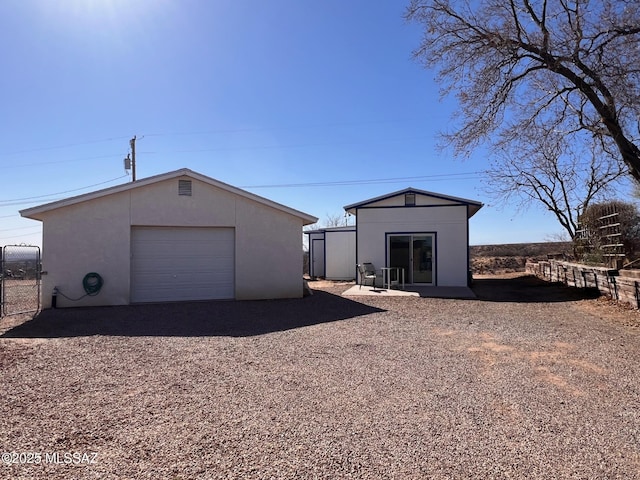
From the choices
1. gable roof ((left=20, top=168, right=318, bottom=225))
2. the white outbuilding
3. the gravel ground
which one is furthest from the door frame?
the gravel ground

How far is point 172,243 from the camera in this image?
37.9 feet

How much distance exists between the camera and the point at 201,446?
3.05 meters

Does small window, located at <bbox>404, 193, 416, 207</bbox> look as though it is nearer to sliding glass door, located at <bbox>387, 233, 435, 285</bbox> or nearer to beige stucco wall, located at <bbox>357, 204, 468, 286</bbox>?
beige stucco wall, located at <bbox>357, 204, 468, 286</bbox>

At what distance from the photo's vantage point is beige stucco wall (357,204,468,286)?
1546cm

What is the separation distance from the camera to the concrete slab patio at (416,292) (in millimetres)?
13242

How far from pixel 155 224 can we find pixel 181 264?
1316mm

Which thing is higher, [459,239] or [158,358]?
[459,239]

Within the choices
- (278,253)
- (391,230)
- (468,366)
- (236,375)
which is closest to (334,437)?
→ (236,375)

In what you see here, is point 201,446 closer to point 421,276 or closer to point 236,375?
point 236,375

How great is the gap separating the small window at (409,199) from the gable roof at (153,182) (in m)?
4.68

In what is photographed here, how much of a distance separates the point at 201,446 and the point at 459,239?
13881mm

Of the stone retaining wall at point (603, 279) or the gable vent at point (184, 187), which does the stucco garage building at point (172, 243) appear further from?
the stone retaining wall at point (603, 279)

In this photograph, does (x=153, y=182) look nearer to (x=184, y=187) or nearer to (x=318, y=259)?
(x=184, y=187)

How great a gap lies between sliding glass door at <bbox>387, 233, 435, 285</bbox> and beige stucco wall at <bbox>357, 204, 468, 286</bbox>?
20 centimetres
